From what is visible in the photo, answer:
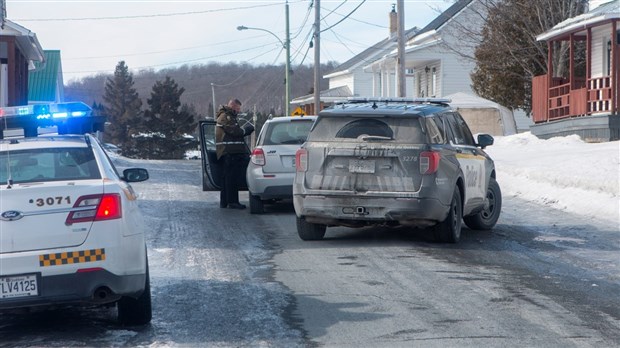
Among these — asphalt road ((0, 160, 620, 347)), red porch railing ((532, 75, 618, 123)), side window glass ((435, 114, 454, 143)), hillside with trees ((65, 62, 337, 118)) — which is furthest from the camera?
hillside with trees ((65, 62, 337, 118))

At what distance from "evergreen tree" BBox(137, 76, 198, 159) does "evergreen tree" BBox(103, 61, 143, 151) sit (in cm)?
742

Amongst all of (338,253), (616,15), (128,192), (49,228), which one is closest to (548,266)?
(338,253)

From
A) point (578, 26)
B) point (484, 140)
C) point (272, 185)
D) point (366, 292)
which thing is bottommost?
point (366, 292)

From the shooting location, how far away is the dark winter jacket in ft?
54.0

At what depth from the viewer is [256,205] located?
1605 centimetres

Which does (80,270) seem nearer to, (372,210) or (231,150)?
(372,210)

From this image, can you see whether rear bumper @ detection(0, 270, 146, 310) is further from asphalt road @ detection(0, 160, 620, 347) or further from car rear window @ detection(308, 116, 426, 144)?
car rear window @ detection(308, 116, 426, 144)

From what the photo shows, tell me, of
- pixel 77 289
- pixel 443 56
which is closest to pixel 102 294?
pixel 77 289

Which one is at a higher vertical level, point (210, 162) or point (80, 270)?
point (210, 162)

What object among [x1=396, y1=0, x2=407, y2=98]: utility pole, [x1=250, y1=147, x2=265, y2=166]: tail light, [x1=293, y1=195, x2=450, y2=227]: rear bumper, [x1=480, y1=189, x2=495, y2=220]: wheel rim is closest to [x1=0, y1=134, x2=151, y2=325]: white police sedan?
[x1=293, y1=195, x2=450, y2=227]: rear bumper

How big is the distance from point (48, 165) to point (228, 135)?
8.79m

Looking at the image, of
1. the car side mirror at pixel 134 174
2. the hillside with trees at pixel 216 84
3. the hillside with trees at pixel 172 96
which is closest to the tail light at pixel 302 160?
the car side mirror at pixel 134 174

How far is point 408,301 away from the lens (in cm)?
862

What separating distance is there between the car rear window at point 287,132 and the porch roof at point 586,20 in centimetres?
1442
